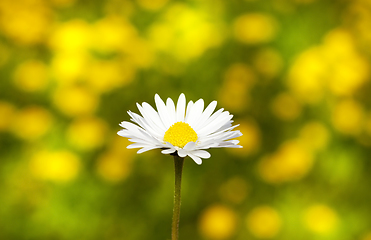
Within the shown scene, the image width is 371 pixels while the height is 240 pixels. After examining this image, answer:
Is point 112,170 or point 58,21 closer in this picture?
point 112,170

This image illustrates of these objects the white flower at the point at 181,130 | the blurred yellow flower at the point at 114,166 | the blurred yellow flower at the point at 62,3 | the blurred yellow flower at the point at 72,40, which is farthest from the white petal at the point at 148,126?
the blurred yellow flower at the point at 62,3

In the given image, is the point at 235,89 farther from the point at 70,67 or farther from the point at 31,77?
the point at 31,77

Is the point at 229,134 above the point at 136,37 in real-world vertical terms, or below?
below

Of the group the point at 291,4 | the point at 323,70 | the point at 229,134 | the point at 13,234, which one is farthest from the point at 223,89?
the point at 229,134

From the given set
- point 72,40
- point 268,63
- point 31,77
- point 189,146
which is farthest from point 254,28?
point 189,146

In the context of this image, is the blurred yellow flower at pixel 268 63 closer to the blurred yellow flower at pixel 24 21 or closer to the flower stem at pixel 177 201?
the blurred yellow flower at pixel 24 21

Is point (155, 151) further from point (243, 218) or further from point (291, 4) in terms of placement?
point (291, 4)

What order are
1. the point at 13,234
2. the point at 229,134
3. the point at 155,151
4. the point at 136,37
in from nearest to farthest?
the point at 229,134
the point at 13,234
the point at 155,151
the point at 136,37
